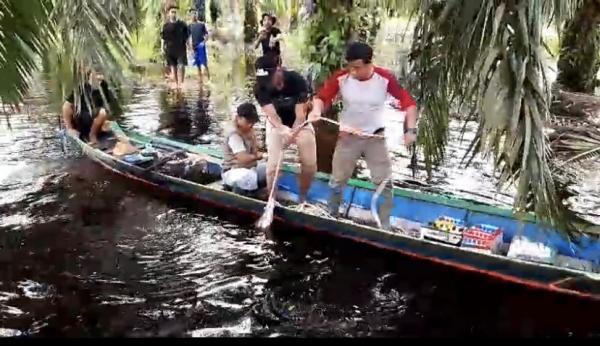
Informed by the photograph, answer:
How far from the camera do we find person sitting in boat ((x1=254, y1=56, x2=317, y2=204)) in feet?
22.8

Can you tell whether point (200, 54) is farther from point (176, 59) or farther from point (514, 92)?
point (514, 92)

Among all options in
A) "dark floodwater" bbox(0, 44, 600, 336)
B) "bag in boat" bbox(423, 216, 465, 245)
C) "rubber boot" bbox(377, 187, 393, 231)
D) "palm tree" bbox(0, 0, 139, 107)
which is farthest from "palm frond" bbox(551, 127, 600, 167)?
"palm tree" bbox(0, 0, 139, 107)

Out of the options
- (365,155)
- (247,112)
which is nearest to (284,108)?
(247,112)

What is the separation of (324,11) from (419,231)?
508cm

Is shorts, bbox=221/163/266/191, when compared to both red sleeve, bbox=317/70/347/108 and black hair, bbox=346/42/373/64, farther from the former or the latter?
black hair, bbox=346/42/373/64

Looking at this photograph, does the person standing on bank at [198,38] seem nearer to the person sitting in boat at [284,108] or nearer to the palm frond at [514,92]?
the person sitting in boat at [284,108]

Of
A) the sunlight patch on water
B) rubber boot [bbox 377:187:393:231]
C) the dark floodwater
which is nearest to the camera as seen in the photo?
the sunlight patch on water

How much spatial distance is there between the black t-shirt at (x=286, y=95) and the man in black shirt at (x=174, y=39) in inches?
294

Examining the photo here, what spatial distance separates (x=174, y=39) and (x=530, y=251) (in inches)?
387

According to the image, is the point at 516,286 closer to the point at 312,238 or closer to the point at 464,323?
the point at 464,323

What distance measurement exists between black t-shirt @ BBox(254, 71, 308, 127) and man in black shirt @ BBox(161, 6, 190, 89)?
24.5 feet

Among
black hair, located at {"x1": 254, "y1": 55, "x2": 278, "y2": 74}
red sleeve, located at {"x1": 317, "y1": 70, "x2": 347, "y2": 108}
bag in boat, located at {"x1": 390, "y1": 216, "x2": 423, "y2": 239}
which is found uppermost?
black hair, located at {"x1": 254, "y1": 55, "x2": 278, "y2": 74}

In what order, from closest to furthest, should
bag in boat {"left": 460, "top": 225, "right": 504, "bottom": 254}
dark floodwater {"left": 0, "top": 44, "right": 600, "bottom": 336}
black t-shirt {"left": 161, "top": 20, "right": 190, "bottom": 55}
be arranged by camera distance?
dark floodwater {"left": 0, "top": 44, "right": 600, "bottom": 336} < bag in boat {"left": 460, "top": 225, "right": 504, "bottom": 254} < black t-shirt {"left": 161, "top": 20, "right": 190, "bottom": 55}

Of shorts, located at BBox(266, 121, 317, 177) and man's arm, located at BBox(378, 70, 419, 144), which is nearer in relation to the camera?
man's arm, located at BBox(378, 70, 419, 144)
